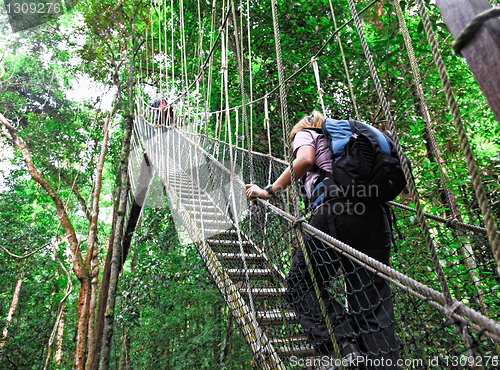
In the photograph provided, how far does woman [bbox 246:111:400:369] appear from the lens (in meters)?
1.05

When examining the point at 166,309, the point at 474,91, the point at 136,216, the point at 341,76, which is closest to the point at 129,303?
the point at 166,309

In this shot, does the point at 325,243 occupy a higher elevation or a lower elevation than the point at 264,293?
higher

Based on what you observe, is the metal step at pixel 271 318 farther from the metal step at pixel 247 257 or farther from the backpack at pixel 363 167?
the backpack at pixel 363 167

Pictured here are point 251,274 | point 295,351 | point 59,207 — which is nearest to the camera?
point 295,351

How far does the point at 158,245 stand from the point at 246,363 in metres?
2.05

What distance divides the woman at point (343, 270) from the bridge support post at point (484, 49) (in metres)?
0.73

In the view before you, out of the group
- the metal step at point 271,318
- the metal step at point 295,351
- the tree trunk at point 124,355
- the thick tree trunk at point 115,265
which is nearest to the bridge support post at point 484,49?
the metal step at point 295,351

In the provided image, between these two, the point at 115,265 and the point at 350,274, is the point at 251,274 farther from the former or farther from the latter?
the point at 115,265

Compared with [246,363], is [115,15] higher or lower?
higher

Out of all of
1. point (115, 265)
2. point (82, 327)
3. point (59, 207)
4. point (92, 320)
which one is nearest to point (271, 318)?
point (115, 265)

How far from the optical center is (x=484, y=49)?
0.39 m

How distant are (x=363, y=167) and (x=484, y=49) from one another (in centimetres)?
67

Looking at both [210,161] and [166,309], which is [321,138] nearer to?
[210,161]

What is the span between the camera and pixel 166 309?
4.91 m
